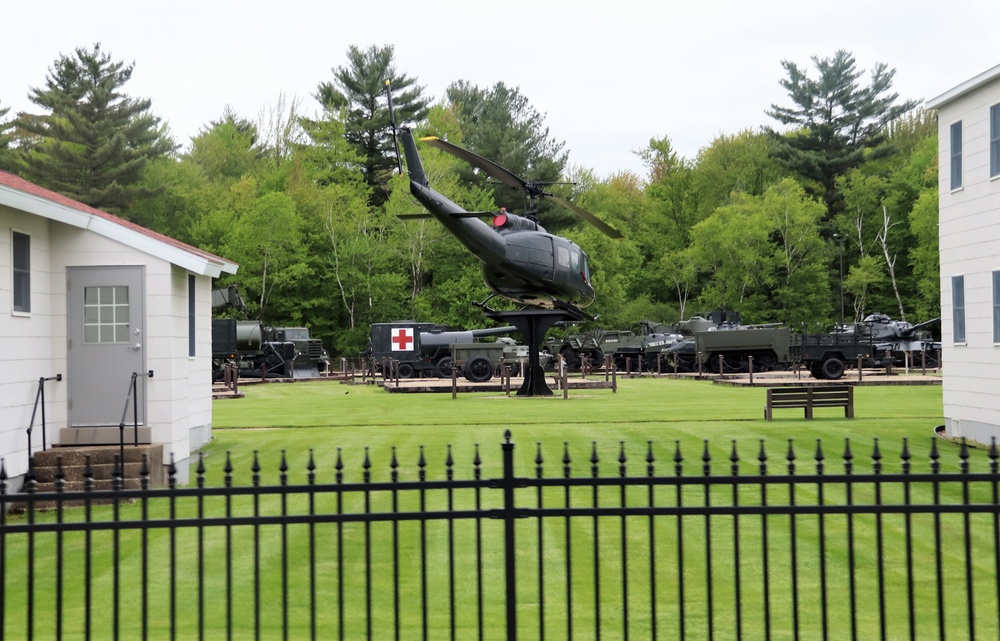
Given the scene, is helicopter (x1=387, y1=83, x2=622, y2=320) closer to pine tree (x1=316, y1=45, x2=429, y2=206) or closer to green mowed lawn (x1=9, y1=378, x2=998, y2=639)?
green mowed lawn (x1=9, y1=378, x2=998, y2=639)

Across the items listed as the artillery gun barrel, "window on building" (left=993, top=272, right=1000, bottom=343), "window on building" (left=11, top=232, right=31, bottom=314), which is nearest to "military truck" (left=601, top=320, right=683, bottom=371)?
the artillery gun barrel

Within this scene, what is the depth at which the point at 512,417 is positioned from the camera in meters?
23.6

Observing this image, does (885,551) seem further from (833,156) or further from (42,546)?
(833,156)

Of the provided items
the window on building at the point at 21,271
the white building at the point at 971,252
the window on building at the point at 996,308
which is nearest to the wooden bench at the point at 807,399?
the white building at the point at 971,252

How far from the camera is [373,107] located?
65.6 meters

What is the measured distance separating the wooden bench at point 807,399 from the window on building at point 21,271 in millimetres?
13699

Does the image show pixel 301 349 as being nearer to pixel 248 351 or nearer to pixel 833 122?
pixel 248 351

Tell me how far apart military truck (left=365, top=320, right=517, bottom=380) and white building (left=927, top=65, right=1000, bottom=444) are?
27.3 metres

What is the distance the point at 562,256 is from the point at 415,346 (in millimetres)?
14167

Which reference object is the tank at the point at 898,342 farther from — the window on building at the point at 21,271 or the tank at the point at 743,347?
the window on building at the point at 21,271

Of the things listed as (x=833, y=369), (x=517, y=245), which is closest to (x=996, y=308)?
(x=517, y=245)

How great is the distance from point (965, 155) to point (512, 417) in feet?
34.4

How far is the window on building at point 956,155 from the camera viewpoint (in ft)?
58.2

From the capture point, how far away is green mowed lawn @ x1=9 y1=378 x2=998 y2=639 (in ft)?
19.8
